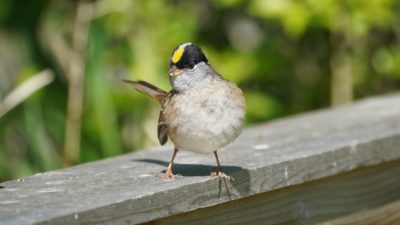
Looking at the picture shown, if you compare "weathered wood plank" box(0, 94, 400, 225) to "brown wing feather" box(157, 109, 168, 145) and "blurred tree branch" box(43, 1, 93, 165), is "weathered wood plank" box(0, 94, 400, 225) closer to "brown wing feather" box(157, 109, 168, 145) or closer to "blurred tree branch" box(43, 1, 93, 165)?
"brown wing feather" box(157, 109, 168, 145)

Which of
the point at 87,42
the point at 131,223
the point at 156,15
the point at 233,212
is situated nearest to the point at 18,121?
the point at 87,42

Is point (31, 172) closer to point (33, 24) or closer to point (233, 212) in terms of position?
point (33, 24)

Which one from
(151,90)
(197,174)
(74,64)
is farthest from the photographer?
(74,64)

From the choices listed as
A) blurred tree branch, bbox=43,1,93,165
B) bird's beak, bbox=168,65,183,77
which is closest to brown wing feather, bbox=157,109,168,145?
bird's beak, bbox=168,65,183,77

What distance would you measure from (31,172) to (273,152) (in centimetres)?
160

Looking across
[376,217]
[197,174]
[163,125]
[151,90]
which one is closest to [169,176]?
[197,174]

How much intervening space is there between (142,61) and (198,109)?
2.38 metres

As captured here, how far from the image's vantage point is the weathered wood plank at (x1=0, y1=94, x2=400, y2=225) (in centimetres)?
218

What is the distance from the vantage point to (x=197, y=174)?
2.70 m

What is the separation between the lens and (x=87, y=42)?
183 inches

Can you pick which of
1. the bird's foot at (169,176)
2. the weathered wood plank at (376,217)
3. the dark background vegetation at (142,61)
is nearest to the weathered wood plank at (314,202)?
the weathered wood plank at (376,217)

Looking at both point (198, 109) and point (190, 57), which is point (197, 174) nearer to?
point (198, 109)

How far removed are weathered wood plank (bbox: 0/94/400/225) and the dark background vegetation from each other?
3.55 ft

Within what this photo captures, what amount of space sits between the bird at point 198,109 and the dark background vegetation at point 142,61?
1.56 meters
